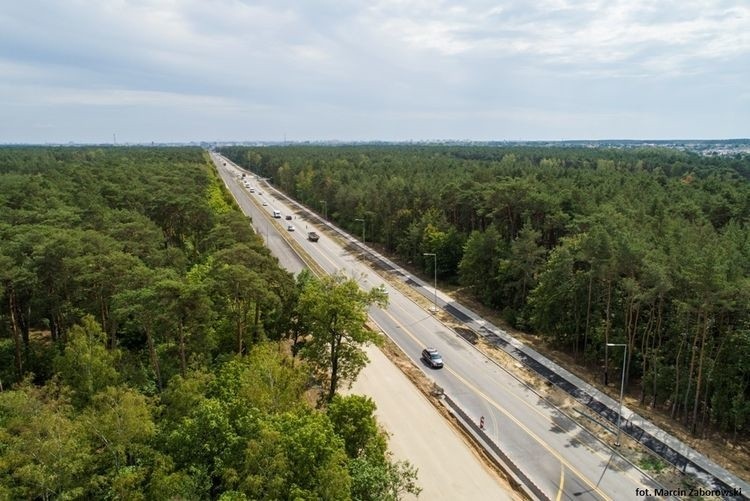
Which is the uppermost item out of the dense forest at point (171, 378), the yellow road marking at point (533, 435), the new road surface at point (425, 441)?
the dense forest at point (171, 378)

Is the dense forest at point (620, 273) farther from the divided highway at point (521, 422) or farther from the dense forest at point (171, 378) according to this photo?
the dense forest at point (171, 378)

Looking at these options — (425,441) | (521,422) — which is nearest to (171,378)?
(425,441)

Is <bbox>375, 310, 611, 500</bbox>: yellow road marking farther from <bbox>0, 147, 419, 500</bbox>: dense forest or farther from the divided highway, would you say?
<bbox>0, 147, 419, 500</bbox>: dense forest

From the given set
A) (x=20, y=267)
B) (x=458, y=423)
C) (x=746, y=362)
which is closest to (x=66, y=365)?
(x=20, y=267)

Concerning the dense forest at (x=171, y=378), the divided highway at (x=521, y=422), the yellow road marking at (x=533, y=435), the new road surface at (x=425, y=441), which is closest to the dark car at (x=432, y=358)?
the divided highway at (x=521, y=422)

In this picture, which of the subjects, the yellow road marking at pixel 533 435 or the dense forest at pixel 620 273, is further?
the dense forest at pixel 620 273

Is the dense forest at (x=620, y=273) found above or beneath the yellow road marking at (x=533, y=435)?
above

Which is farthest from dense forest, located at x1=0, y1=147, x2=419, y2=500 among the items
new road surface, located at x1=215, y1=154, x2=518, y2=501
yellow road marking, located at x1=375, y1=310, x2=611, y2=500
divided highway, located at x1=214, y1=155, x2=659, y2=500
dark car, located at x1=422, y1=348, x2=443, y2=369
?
dark car, located at x1=422, y1=348, x2=443, y2=369
